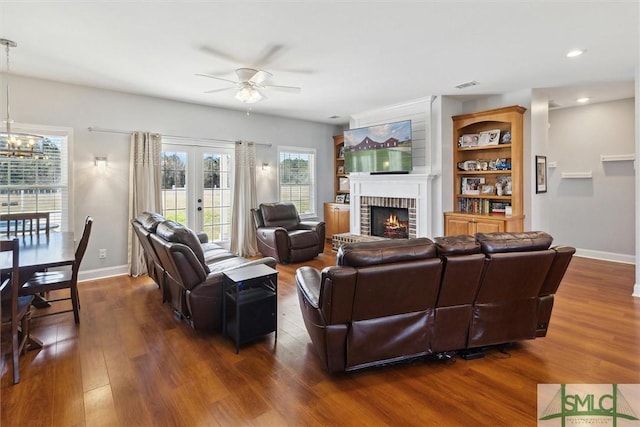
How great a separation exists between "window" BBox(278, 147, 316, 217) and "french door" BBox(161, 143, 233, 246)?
1260 millimetres

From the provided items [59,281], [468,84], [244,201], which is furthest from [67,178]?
[468,84]

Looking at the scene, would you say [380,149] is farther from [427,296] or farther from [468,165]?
[427,296]

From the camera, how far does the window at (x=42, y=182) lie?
413 cm

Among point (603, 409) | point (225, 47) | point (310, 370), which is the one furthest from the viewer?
point (225, 47)

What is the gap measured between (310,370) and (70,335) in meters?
2.27

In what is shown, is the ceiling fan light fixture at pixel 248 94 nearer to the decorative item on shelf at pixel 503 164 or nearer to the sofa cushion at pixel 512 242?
the sofa cushion at pixel 512 242

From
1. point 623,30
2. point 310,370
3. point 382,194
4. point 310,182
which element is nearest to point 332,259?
point 382,194

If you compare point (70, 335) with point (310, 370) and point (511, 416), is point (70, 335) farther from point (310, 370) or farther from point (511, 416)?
point (511, 416)

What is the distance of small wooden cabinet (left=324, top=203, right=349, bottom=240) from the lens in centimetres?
718

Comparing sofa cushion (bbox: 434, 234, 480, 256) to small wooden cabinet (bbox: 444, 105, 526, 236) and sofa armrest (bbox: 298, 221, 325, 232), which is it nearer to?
small wooden cabinet (bbox: 444, 105, 526, 236)

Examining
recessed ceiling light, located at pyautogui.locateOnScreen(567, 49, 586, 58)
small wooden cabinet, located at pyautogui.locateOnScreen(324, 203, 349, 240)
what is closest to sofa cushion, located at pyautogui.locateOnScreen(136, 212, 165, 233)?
small wooden cabinet, located at pyautogui.locateOnScreen(324, 203, 349, 240)

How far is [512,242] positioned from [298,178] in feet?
17.8

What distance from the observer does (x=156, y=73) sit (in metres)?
4.06

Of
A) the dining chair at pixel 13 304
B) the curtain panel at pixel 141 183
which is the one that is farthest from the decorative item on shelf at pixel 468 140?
the dining chair at pixel 13 304
